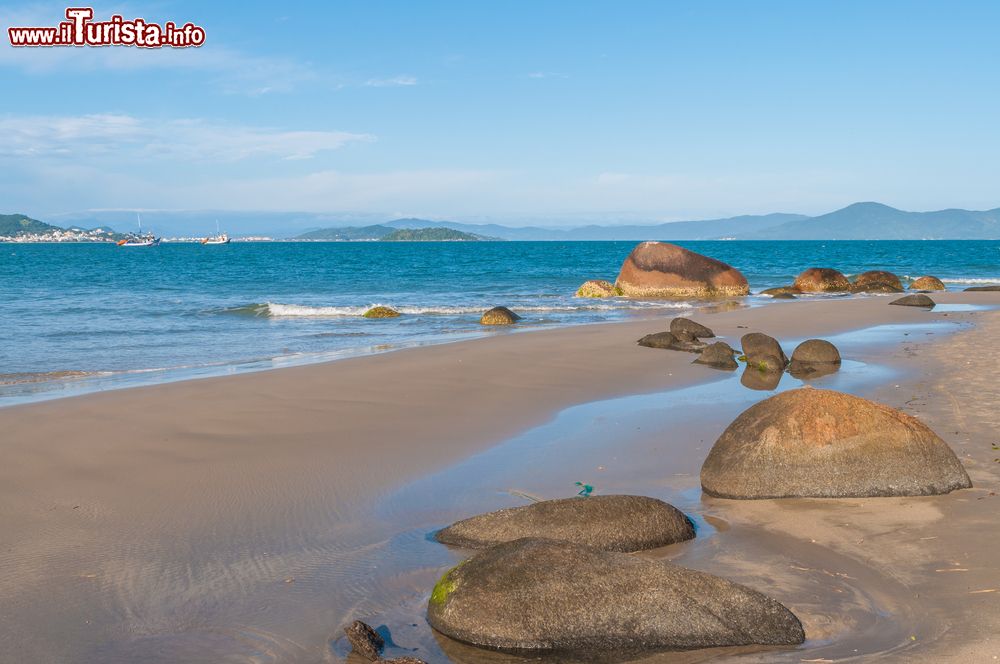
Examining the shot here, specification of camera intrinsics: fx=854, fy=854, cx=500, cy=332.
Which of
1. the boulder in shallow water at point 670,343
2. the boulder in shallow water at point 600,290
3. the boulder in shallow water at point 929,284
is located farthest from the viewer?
the boulder in shallow water at point 929,284

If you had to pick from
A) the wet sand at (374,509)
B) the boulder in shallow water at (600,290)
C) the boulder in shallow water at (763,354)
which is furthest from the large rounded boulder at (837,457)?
the boulder in shallow water at (600,290)

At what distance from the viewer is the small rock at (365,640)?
445cm

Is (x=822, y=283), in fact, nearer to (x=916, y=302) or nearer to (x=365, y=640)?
(x=916, y=302)

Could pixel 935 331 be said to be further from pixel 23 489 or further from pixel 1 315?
pixel 1 315

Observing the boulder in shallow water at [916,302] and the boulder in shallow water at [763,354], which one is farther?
the boulder in shallow water at [916,302]

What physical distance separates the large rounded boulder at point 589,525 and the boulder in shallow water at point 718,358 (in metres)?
9.12

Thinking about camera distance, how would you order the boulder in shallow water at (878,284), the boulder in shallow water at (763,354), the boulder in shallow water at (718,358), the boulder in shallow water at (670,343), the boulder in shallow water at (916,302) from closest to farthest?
the boulder in shallow water at (763,354), the boulder in shallow water at (718,358), the boulder in shallow water at (670,343), the boulder in shallow water at (916,302), the boulder in shallow water at (878,284)

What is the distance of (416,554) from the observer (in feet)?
20.0

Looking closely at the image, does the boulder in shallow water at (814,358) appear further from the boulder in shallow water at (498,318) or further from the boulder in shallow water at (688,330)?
the boulder in shallow water at (498,318)

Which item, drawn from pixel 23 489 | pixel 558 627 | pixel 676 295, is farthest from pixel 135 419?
pixel 676 295

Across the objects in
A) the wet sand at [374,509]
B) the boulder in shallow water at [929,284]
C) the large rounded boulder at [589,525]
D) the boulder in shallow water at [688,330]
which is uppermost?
the boulder in shallow water at [929,284]

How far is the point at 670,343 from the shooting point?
58.2 feet

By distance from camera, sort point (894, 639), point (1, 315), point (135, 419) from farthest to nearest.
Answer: point (1, 315) → point (135, 419) → point (894, 639)

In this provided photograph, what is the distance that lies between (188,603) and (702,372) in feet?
35.3
